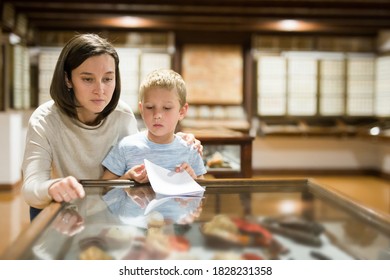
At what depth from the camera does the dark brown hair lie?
1762mm

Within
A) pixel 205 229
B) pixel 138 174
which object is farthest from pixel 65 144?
pixel 205 229

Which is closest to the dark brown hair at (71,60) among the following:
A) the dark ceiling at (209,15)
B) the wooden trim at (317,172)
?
the dark ceiling at (209,15)

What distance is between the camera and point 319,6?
7.45 meters

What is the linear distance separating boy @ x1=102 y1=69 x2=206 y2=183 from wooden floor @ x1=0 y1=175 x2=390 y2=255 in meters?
1.45

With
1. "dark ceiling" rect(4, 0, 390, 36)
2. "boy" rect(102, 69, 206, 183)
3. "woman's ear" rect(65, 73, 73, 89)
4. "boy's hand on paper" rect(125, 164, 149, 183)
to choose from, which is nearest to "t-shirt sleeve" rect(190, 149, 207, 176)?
"boy" rect(102, 69, 206, 183)

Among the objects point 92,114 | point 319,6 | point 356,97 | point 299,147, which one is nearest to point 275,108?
point 299,147

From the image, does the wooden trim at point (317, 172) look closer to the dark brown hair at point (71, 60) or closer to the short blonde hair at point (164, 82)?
the short blonde hair at point (164, 82)

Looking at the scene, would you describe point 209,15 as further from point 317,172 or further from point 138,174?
point 138,174

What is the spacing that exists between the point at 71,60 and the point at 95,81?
12 centimetres

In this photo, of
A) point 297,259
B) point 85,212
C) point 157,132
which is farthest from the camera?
point 157,132

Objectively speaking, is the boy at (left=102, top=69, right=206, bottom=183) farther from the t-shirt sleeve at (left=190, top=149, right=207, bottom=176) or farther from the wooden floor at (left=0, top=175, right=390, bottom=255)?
the wooden floor at (left=0, top=175, right=390, bottom=255)

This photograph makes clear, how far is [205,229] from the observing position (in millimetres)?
1240
